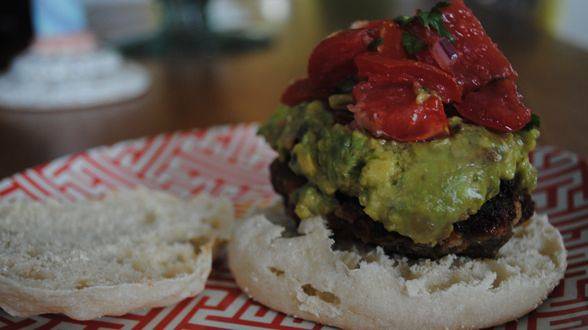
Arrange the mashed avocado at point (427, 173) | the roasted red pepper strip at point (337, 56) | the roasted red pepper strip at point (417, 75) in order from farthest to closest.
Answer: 1. the roasted red pepper strip at point (337, 56)
2. the roasted red pepper strip at point (417, 75)
3. the mashed avocado at point (427, 173)

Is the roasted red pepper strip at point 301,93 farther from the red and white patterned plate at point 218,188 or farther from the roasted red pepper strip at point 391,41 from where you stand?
the red and white patterned plate at point 218,188

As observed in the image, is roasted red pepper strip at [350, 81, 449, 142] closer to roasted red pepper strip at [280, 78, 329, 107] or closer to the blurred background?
roasted red pepper strip at [280, 78, 329, 107]

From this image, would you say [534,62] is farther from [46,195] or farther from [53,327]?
[53,327]

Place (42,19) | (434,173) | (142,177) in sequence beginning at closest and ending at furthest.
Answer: (434,173) < (142,177) < (42,19)

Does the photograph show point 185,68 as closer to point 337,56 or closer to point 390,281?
point 337,56

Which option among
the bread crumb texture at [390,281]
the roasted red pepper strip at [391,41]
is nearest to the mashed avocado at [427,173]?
the bread crumb texture at [390,281]

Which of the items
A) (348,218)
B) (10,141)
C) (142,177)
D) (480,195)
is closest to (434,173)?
(480,195)
